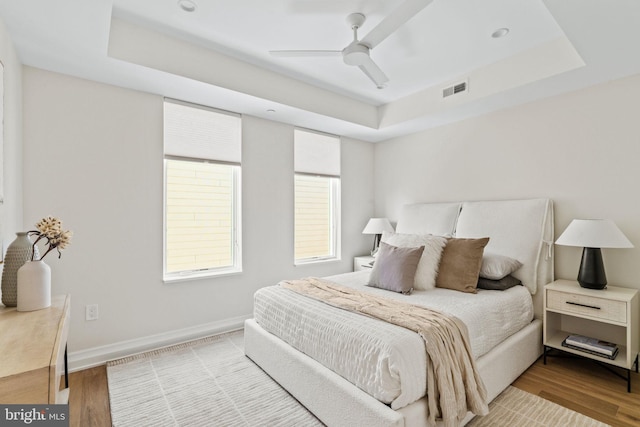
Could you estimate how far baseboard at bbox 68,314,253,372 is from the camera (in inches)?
102

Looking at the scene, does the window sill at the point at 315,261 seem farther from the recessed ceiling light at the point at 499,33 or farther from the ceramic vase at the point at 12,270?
the recessed ceiling light at the point at 499,33

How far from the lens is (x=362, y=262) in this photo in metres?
4.33

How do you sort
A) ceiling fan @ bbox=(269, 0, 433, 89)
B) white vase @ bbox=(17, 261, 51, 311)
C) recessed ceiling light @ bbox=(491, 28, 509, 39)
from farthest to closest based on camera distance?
recessed ceiling light @ bbox=(491, 28, 509, 39), ceiling fan @ bbox=(269, 0, 433, 89), white vase @ bbox=(17, 261, 51, 311)

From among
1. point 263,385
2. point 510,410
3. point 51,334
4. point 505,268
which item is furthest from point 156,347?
point 505,268

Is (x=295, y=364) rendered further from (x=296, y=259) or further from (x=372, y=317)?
(x=296, y=259)

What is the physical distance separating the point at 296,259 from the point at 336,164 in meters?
1.44

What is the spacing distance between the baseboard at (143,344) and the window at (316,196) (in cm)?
121

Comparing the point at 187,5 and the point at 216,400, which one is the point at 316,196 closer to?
the point at 187,5

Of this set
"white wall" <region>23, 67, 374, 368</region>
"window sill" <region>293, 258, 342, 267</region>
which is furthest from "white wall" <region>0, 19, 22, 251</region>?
"window sill" <region>293, 258, 342, 267</region>

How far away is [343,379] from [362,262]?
8.57 feet

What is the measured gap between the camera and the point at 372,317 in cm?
191

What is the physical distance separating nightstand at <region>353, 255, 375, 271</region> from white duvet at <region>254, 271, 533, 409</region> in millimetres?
1238

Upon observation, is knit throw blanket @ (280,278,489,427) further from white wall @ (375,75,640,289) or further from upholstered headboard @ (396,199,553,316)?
white wall @ (375,75,640,289)

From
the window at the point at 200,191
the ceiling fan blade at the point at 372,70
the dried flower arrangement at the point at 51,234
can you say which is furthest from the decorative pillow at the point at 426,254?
the dried flower arrangement at the point at 51,234
